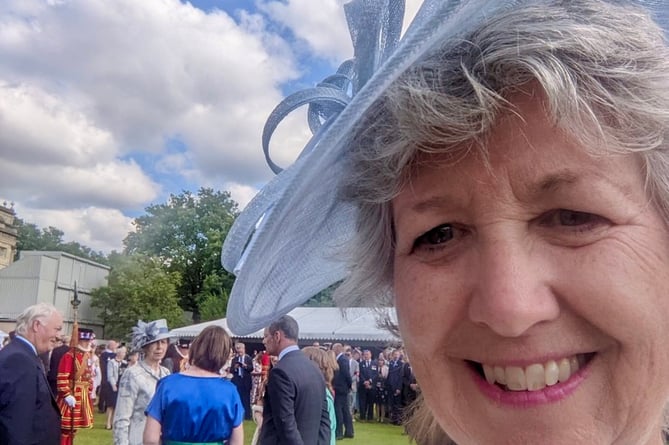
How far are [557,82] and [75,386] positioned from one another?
9587 millimetres

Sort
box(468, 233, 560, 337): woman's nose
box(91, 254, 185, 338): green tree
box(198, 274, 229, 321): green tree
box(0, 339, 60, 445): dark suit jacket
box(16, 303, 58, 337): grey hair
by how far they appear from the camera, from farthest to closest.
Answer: box(91, 254, 185, 338): green tree
box(198, 274, 229, 321): green tree
box(16, 303, 58, 337): grey hair
box(0, 339, 60, 445): dark suit jacket
box(468, 233, 560, 337): woman's nose

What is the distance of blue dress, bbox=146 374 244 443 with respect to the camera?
4.45 meters

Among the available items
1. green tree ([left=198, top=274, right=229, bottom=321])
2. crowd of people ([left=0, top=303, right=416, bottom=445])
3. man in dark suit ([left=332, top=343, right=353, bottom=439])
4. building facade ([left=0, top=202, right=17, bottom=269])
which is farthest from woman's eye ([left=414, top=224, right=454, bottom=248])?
building facade ([left=0, top=202, right=17, bottom=269])

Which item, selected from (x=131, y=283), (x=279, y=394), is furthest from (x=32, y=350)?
(x=131, y=283)

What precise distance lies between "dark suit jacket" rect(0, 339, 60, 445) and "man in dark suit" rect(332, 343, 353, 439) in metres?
6.55

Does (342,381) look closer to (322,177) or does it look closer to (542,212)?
(322,177)

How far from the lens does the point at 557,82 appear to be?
0.84 meters

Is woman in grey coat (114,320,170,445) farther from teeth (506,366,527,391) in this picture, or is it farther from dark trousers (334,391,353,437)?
dark trousers (334,391,353,437)

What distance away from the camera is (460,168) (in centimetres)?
91

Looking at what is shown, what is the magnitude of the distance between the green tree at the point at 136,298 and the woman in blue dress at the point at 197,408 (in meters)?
29.1

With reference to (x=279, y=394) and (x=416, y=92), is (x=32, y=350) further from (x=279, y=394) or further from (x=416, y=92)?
(x=416, y=92)

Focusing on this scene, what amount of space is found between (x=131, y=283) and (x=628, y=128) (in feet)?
116

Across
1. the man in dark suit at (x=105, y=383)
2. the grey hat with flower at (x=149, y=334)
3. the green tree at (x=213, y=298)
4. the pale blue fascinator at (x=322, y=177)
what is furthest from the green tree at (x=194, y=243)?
the pale blue fascinator at (x=322, y=177)

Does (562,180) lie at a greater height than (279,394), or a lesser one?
greater
